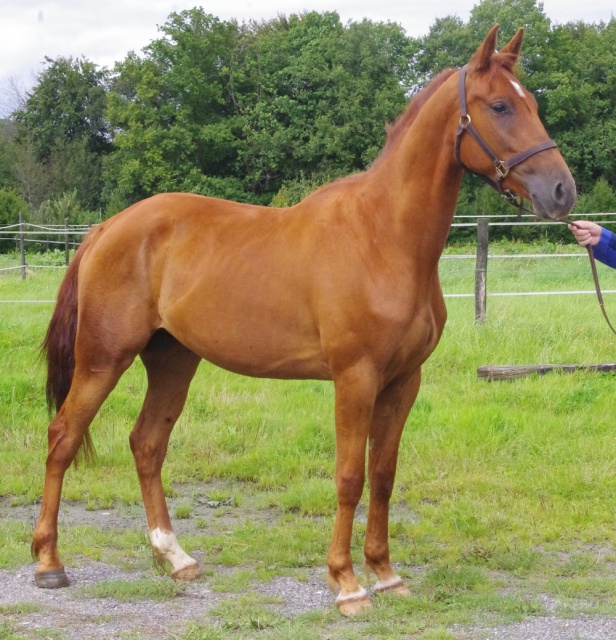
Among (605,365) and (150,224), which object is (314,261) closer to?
(150,224)

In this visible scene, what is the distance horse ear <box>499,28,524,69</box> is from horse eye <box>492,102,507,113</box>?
22 centimetres

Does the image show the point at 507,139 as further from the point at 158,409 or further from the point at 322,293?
the point at 158,409

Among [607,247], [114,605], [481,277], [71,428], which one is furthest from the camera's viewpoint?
[481,277]

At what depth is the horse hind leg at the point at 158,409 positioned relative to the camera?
172 inches

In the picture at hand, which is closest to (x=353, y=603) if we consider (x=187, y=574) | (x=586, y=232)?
(x=187, y=574)

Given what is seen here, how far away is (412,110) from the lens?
3650mm

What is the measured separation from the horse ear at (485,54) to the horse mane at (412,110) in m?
0.26

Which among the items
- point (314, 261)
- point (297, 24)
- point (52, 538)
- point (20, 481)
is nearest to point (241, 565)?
point (52, 538)

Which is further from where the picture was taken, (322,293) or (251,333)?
(251,333)

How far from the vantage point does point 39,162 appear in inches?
1716

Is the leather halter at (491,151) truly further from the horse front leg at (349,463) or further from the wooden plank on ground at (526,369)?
the wooden plank on ground at (526,369)

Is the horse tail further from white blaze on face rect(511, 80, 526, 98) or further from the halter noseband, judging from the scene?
white blaze on face rect(511, 80, 526, 98)

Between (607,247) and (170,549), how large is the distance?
9.31ft

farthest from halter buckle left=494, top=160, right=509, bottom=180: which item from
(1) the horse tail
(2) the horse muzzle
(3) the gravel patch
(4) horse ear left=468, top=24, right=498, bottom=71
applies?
(1) the horse tail
